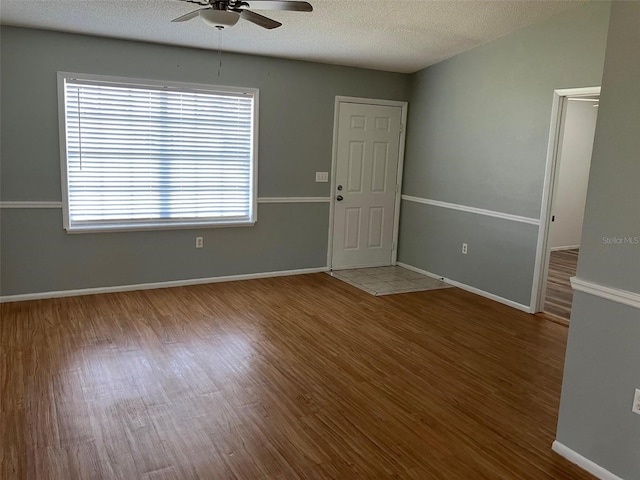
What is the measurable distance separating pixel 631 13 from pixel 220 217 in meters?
4.15

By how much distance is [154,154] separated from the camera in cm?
499

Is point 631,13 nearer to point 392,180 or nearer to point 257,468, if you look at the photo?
point 257,468

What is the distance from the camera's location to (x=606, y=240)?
2291mm

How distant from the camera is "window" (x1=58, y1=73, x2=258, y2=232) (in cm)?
464

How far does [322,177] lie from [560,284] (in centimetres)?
309

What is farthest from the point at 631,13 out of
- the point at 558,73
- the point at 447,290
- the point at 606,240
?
the point at 447,290

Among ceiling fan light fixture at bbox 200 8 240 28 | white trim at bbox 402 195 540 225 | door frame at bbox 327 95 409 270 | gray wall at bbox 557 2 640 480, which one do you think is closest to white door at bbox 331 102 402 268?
door frame at bbox 327 95 409 270

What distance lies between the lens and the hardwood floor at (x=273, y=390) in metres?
2.38

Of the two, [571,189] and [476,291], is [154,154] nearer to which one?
[476,291]

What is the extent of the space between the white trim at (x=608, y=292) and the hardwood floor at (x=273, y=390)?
2.80 feet

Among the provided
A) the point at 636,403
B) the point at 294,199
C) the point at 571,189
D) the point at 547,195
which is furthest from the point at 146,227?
the point at 571,189

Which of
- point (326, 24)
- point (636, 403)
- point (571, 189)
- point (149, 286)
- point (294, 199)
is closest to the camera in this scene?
point (636, 403)

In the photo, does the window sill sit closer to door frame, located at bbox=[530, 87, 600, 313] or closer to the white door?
the white door

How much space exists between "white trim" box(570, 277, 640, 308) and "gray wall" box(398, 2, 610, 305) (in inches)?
96.9
